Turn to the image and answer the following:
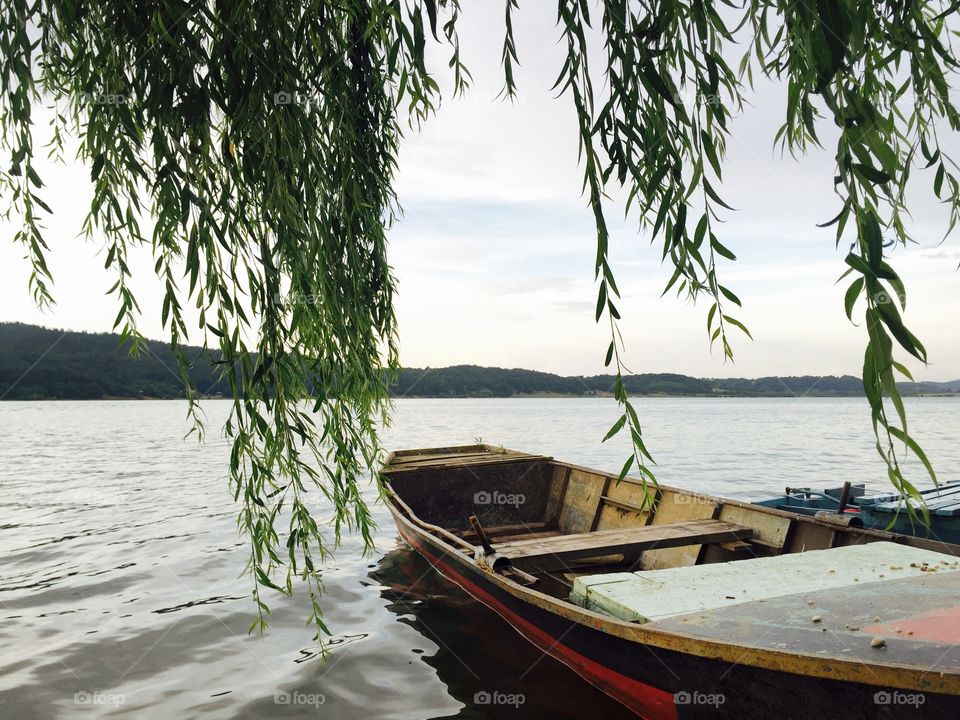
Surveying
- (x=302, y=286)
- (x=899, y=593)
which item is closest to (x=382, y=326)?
(x=302, y=286)

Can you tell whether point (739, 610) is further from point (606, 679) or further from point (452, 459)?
point (452, 459)

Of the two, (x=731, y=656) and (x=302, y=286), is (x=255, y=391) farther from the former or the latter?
(x=731, y=656)

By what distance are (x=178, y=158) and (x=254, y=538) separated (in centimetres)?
187

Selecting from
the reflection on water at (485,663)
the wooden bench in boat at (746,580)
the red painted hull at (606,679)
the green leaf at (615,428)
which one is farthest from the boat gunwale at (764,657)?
the green leaf at (615,428)

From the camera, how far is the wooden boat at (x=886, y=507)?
289 inches

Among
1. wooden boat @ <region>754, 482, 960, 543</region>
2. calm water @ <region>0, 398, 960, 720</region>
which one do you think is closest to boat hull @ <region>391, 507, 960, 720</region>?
calm water @ <region>0, 398, 960, 720</region>

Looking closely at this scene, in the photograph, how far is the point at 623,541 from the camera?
620cm

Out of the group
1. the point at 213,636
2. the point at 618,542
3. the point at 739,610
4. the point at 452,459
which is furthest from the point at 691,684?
the point at 452,459

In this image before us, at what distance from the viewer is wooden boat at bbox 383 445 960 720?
323cm

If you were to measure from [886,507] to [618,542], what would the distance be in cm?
412

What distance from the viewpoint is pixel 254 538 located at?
10.6 ft

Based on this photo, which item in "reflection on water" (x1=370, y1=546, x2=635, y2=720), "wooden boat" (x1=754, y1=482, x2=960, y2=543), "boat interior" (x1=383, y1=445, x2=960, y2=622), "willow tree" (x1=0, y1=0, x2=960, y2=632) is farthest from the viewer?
"wooden boat" (x1=754, y1=482, x2=960, y2=543)

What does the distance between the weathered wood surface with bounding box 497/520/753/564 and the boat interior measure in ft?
0.04

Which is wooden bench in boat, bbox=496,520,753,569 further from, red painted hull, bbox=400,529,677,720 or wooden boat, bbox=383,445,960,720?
red painted hull, bbox=400,529,677,720
